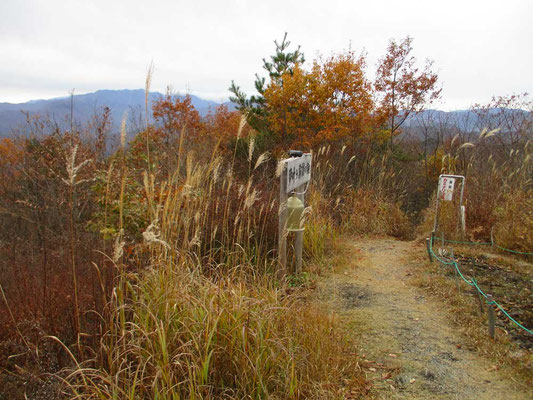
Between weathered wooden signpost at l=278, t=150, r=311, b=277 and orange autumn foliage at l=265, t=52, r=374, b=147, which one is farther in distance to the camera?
orange autumn foliage at l=265, t=52, r=374, b=147

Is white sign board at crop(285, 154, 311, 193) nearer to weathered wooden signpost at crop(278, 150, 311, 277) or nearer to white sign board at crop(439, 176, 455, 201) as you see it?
weathered wooden signpost at crop(278, 150, 311, 277)

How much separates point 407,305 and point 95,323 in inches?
113

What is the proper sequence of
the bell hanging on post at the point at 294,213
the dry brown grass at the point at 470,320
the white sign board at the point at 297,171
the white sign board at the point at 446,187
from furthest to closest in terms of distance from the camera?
the white sign board at the point at 446,187 < the bell hanging on post at the point at 294,213 < the white sign board at the point at 297,171 < the dry brown grass at the point at 470,320

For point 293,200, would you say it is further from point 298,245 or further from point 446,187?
point 446,187

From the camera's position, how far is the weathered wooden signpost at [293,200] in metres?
3.56

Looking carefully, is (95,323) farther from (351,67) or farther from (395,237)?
(351,67)

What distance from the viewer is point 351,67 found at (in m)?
12.8

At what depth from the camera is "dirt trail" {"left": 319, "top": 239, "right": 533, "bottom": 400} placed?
239 cm

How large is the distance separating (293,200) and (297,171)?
0.32 metres

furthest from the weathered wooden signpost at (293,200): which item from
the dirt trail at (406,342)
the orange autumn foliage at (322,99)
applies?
the orange autumn foliage at (322,99)

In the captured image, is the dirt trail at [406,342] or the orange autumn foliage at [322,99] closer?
the dirt trail at [406,342]

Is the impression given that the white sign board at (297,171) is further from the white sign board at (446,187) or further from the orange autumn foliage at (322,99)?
the orange autumn foliage at (322,99)

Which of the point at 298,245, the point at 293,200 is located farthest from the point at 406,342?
the point at 293,200

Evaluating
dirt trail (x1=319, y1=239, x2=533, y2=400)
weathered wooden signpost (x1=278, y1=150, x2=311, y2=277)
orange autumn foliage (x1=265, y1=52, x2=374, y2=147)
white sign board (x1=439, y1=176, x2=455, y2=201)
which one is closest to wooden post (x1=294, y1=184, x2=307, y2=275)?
weathered wooden signpost (x1=278, y1=150, x2=311, y2=277)
